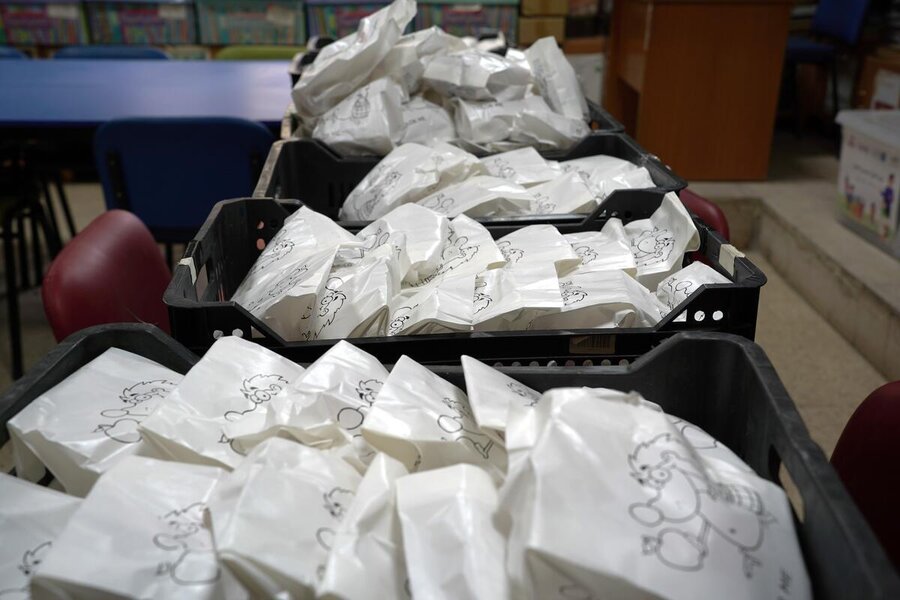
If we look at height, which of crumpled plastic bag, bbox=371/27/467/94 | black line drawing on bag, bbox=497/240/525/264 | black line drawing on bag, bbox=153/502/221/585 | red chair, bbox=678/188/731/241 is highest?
crumpled plastic bag, bbox=371/27/467/94

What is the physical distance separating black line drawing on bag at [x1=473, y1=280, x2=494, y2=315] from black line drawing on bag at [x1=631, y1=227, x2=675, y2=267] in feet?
0.81

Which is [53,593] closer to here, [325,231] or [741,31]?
[325,231]

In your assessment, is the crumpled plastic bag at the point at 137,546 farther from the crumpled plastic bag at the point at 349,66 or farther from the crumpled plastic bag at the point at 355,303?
the crumpled plastic bag at the point at 349,66

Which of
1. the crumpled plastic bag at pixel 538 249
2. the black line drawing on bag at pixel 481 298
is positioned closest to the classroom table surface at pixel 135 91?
the crumpled plastic bag at pixel 538 249

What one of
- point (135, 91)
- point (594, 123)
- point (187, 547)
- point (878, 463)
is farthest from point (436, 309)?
point (135, 91)

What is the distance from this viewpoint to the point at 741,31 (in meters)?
3.06

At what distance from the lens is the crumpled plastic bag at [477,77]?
68.8 inches

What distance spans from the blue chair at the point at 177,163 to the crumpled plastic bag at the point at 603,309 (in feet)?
4.26

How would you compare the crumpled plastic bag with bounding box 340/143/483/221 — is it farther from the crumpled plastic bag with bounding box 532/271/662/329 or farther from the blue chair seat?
the blue chair seat

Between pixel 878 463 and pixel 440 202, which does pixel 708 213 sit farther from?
pixel 878 463

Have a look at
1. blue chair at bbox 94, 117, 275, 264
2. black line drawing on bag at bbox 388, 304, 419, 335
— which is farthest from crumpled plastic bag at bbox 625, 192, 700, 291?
blue chair at bbox 94, 117, 275, 264

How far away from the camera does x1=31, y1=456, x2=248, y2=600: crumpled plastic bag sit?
52 cm

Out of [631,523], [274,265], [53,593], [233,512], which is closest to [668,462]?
[631,523]

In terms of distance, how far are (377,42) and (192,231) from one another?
2.58 ft
